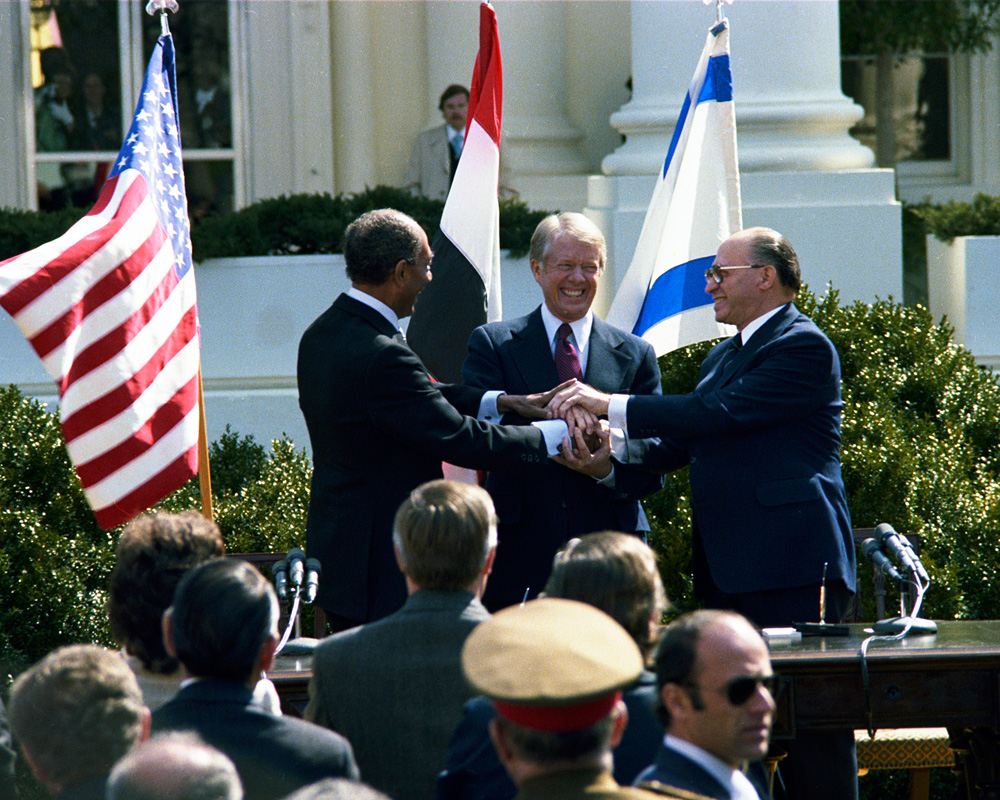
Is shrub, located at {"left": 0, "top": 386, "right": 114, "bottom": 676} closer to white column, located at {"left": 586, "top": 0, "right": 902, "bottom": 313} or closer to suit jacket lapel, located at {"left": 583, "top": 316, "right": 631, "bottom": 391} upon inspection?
suit jacket lapel, located at {"left": 583, "top": 316, "right": 631, "bottom": 391}

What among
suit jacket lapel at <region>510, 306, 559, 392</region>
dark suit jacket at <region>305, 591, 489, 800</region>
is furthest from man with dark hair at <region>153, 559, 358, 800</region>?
suit jacket lapel at <region>510, 306, 559, 392</region>

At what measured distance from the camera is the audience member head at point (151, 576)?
9.81 feet

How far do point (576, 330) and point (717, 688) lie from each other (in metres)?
2.55

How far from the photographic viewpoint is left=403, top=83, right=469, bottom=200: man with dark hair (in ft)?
30.3

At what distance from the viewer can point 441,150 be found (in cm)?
948

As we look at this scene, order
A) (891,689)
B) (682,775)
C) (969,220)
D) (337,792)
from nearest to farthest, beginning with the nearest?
(337,792), (682,775), (891,689), (969,220)

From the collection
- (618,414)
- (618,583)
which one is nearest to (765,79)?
(618,414)

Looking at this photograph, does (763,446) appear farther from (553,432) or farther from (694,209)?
(694,209)

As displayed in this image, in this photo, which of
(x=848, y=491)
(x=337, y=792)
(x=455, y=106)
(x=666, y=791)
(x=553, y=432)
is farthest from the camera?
(x=455, y=106)

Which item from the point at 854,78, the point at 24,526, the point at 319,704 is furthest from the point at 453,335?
the point at 854,78

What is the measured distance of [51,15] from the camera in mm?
10422

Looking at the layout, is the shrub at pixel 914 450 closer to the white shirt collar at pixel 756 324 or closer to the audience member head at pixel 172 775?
the white shirt collar at pixel 756 324

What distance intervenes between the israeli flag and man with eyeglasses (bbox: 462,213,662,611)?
89 centimetres

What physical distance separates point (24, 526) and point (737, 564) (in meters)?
3.35
